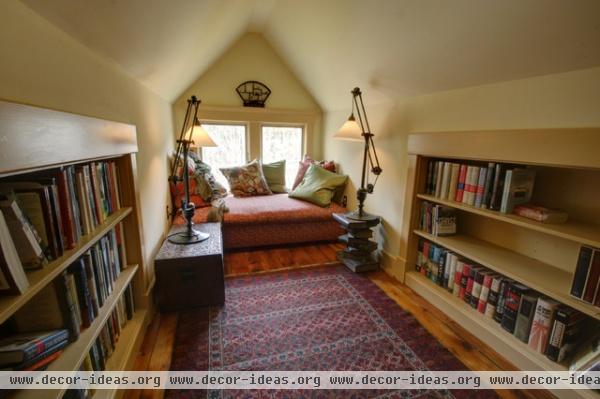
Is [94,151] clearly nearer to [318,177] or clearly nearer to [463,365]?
[463,365]

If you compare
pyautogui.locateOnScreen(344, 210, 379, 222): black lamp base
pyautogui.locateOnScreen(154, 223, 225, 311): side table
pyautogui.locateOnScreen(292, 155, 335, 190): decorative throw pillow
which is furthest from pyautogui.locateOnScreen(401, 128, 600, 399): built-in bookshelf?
pyautogui.locateOnScreen(154, 223, 225, 311): side table

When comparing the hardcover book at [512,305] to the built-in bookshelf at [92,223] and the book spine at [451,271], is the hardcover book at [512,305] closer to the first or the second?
the book spine at [451,271]

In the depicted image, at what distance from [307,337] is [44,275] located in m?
1.38

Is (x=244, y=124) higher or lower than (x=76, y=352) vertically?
higher

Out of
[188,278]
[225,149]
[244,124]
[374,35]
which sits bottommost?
[188,278]

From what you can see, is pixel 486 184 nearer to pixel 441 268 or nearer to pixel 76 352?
pixel 441 268

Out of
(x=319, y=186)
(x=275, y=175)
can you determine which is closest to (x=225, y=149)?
(x=275, y=175)

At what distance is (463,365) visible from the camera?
1563mm

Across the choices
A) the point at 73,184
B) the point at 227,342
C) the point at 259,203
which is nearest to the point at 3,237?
the point at 73,184

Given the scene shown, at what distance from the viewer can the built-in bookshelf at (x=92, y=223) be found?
721mm

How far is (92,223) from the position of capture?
4.07 ft

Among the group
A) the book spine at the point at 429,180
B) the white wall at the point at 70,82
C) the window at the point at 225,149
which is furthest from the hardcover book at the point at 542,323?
the window at the point at 225,149

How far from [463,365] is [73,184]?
7.05 ft

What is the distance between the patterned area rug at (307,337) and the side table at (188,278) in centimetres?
10
